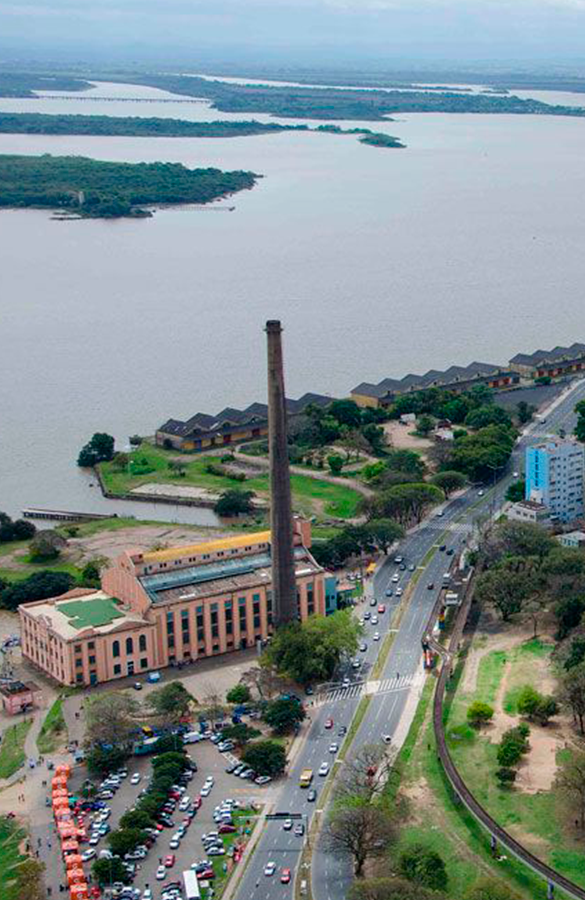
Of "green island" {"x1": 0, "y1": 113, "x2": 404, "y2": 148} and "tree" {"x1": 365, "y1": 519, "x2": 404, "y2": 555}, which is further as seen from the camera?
"green island" {"x1": 0, "y1": 113, "x2": 404, "y2": 148}

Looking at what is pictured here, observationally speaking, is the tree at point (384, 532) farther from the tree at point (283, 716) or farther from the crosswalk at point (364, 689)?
the tree at point (283, 716)

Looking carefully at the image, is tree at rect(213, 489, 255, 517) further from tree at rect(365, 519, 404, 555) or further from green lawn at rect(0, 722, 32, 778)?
green lawn at rect(0, 722, 32, 778)

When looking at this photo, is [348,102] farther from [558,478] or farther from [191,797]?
[191,797]

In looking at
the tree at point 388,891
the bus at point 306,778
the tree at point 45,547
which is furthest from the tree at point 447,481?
the tree at point 388,891

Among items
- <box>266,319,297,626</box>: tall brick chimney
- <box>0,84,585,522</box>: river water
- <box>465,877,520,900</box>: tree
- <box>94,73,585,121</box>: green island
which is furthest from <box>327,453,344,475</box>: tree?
<box>94,73,585,121</box>: green island

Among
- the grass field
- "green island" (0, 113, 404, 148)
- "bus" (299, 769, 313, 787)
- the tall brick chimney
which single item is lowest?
the grass field

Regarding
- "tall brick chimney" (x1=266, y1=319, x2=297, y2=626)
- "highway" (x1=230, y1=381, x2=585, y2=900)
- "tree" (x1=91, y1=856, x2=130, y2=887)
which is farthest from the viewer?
"tall brick chimney" (x1=266, y1=319, x2=297, y2=626)

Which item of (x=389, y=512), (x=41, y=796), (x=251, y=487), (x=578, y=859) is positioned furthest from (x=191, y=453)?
(x=578, y=859)
